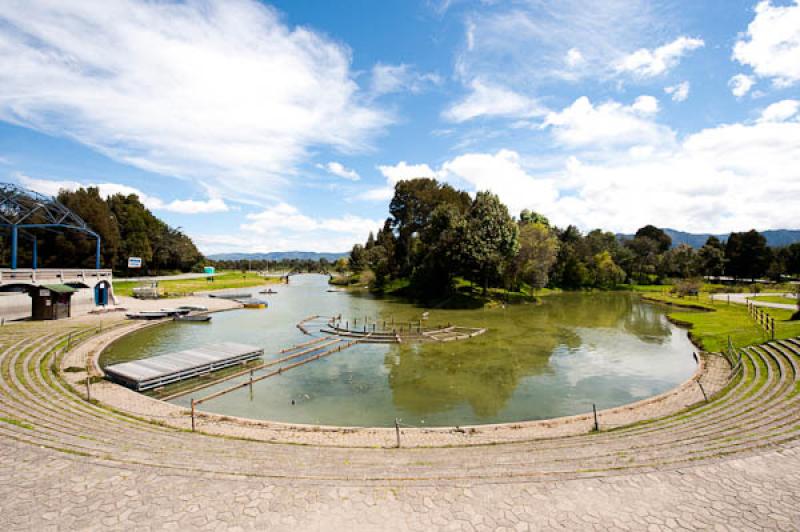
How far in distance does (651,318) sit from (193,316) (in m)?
55.6

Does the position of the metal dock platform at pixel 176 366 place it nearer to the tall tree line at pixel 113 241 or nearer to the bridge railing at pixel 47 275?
the bridge railing at pixel 47 275

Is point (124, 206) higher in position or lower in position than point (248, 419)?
higher

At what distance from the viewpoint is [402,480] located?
31.3ft

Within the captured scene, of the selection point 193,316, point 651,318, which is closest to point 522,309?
point 651,318

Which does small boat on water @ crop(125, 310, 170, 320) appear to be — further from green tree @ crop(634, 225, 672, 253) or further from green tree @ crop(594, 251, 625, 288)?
green tree @ crop(634, 225, 672, 253)

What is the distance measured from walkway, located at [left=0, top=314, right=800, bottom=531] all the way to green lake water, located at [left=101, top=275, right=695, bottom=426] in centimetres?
482

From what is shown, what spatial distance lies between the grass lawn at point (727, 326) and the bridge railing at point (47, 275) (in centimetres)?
5713

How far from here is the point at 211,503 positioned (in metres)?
8.41

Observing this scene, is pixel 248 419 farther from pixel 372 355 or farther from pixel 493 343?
pixel 493 343

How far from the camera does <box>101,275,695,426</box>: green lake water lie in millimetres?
18094

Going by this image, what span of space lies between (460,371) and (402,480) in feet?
50.4

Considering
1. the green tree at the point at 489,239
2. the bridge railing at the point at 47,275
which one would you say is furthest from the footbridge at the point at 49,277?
the green tree at the point at 489,239

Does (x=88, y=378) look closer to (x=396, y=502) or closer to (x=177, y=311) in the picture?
(x=396, y=502)

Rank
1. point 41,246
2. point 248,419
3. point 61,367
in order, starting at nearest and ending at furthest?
point 248,419, point 61,367, point 41,246
